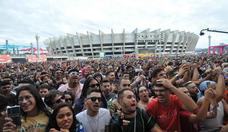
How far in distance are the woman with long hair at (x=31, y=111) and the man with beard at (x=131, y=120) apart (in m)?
0.92

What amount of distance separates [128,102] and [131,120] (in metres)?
0.22

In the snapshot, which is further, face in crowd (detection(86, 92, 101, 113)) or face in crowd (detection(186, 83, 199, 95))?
face in crowd (detection(186, 83, 199, 95))

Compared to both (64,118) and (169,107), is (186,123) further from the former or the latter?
(64,118)

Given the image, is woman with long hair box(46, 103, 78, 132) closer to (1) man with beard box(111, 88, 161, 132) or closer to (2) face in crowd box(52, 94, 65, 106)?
(1) man with beard box(111, 88, 161, 132)

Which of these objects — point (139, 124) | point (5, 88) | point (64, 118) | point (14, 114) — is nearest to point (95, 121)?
point (64, 118)

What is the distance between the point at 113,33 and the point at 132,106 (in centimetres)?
11107

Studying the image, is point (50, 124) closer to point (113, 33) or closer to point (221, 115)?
point (221, 115)

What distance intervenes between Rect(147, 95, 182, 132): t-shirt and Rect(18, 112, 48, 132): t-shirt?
132 centimetres

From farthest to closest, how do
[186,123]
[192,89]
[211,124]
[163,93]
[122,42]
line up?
[122,42]
[192,89]
[211,124]
[186,123]
[163,93]

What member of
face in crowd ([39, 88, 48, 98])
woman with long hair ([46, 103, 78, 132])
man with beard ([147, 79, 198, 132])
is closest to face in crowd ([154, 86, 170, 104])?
man with beard ([147, 79, 198, 132])

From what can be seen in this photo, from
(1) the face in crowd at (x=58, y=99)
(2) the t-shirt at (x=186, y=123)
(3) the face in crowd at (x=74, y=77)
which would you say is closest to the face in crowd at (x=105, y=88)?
(3) the face in crowd at (x=74, y=77)

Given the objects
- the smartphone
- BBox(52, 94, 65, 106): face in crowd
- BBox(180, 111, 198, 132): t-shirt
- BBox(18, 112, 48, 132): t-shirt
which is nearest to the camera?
the smartphone

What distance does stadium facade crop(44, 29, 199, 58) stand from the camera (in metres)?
113

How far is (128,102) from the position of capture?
3.27m
